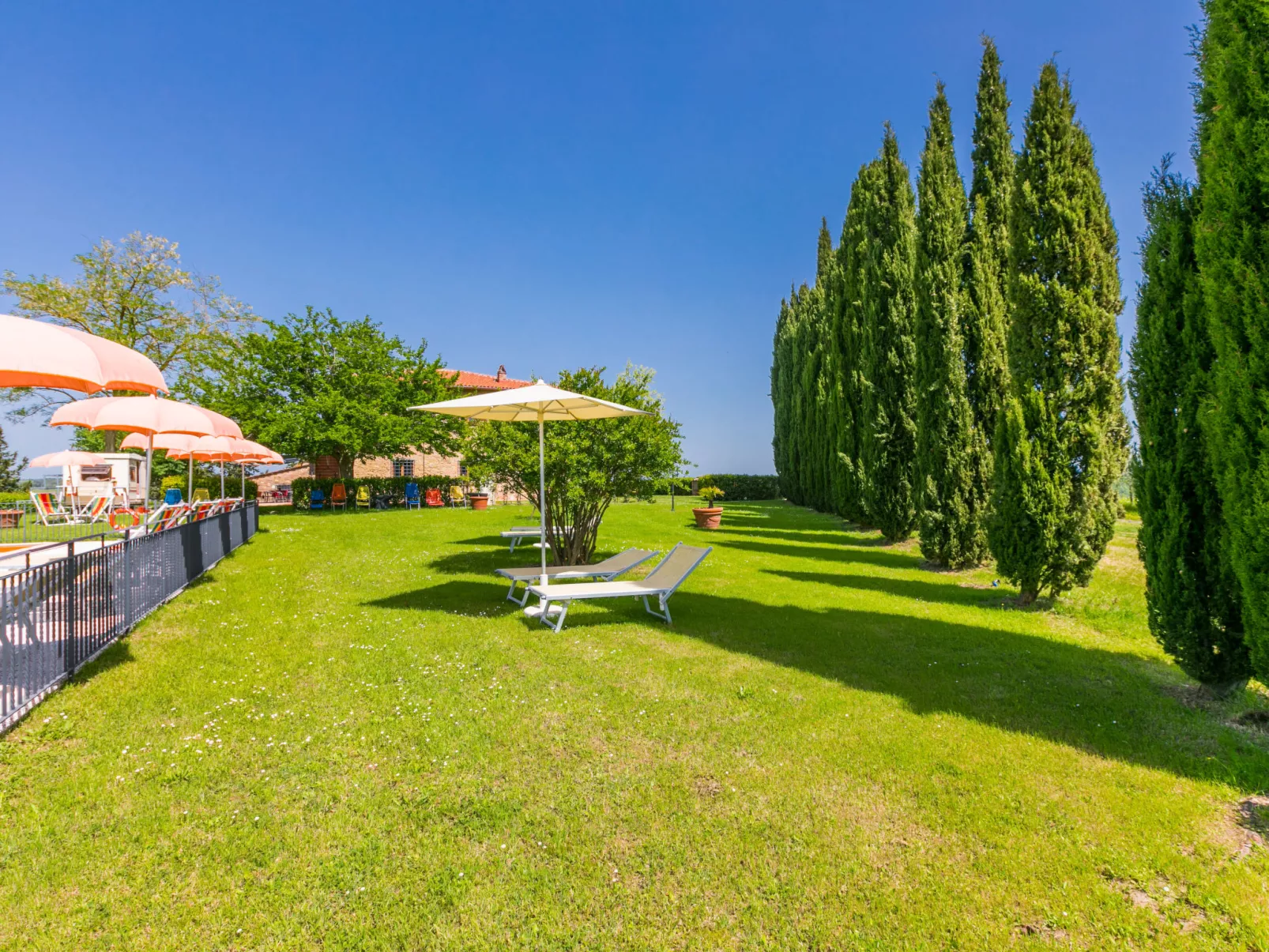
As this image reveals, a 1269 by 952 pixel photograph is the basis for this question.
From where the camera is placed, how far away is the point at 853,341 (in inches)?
734

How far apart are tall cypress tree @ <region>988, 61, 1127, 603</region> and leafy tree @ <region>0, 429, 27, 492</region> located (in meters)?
48.7

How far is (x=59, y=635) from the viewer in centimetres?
486

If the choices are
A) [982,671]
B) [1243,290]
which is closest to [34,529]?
[982,671]

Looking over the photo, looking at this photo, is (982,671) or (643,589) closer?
(982,671)

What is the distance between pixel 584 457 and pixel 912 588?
19.1 ft

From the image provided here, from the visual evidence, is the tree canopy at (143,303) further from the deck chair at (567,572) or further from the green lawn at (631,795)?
the green lawn at (631,795)

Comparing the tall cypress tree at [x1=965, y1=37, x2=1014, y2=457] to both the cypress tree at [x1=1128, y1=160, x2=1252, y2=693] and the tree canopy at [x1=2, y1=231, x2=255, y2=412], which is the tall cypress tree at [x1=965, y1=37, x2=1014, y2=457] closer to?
the cypress tree at [x1=1128, y1=160, x2=1252, y2=693]

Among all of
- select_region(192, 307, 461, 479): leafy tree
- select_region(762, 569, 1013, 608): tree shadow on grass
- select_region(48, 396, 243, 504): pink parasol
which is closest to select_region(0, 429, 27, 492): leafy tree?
select_region(192, 307, 461, 479): leafy tree

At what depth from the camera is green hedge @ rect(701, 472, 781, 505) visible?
3950cm

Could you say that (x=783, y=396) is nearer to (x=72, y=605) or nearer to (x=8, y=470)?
(x=72, y=605)

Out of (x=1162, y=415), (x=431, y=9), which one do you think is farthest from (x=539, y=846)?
(x=431, y=9)

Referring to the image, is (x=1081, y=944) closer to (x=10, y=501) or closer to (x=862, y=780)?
(x=862, y=780)

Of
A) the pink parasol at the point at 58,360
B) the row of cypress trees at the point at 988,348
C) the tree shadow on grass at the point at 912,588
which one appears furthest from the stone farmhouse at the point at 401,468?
the pink parasol at the point at 58,360

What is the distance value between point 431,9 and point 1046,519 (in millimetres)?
13312
